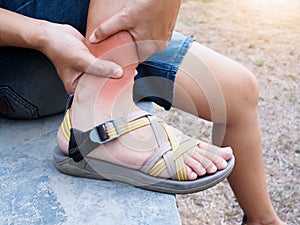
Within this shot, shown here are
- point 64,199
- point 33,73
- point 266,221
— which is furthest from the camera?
point 266,221

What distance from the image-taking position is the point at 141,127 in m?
0.88

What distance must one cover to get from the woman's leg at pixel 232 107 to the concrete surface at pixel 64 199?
0.32m

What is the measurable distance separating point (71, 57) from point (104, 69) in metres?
0.07

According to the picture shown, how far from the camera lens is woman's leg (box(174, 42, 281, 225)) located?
3.53 ft

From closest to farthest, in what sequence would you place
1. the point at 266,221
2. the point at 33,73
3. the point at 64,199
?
1. the point at 64,199
2. the point at 33,73
3. the point at 266,221

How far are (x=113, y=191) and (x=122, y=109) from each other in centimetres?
16

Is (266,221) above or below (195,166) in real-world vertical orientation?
below

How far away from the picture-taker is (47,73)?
1.03 m

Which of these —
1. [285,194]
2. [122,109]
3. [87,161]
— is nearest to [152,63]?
[122,109]

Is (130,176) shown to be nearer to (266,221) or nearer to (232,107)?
(232,107)

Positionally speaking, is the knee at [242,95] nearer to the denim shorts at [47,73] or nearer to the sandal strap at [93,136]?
the denim shorts at [47,73]

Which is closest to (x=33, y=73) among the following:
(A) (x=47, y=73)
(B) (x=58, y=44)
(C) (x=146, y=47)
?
(A) (x=47, y=73)

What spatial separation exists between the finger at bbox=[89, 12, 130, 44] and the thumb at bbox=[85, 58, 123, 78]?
48 millimetres

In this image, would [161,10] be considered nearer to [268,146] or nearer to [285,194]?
[285,194]
